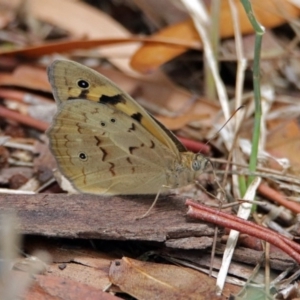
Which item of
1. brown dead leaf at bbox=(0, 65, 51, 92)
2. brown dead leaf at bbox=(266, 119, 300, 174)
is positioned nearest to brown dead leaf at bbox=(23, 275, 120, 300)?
brown dead leaf at bbox=(266, 119, 300, 174)

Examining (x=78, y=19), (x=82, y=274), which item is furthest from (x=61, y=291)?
(x=78, y=19)

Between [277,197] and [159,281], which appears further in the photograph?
[277,197]

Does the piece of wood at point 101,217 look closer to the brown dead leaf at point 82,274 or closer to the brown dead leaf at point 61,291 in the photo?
the brown dead leaf at point 82,274

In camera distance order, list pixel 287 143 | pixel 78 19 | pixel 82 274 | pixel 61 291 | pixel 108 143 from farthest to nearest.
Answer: pixel 78 19, pixel 287 143, pixel 108 143, pixel 82 274, pixel 61 291

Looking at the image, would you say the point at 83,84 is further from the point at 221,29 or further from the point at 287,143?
the point at 221,29

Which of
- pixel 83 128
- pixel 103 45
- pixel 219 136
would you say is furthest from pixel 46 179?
pixel 103 45

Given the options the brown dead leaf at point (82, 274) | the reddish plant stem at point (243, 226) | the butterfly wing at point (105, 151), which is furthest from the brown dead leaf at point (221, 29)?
the brown dead leaf at point (82, 274)

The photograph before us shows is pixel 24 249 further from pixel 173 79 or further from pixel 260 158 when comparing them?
pixel 173 79
